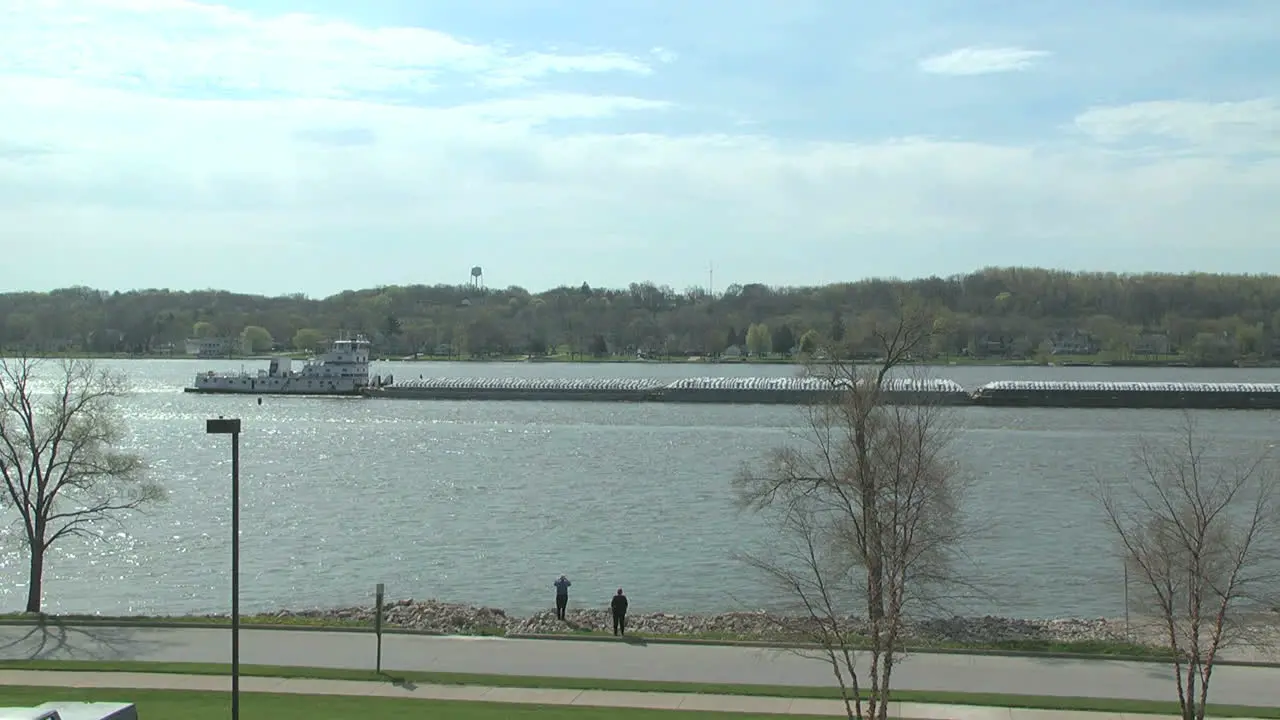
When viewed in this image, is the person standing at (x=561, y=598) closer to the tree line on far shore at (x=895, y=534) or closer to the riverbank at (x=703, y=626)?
the riverbank at (x=703, y=626)

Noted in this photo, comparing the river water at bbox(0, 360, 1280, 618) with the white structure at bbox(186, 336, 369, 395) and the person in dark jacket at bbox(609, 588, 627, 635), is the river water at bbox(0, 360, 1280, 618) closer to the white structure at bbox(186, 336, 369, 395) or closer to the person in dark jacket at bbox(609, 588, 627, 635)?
the person in dark jacket at bbox(609, 588, 627, 635)

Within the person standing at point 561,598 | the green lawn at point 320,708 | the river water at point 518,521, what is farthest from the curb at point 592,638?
the river water at point 518,521

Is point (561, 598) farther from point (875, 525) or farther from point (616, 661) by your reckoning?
point (875, 525)

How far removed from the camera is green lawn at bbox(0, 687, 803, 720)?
17.1 metres

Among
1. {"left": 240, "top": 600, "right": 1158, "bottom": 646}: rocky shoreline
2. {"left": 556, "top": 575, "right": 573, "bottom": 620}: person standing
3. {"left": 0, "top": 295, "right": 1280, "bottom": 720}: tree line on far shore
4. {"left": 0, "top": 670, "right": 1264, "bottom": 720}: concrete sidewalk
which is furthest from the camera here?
{"left": 556, "top": 575, "right": 573, "bottom": 620}: person standing

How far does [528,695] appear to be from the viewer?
18578 mm

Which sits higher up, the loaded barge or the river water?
the loaded barge

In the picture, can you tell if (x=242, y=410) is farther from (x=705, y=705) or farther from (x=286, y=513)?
(x=705, y=705)

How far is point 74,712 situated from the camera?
13.8 m

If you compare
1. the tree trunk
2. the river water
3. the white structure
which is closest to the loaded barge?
the white structure

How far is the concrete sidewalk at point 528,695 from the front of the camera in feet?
58.4

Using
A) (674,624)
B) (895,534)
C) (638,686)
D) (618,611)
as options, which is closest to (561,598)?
(674,624)

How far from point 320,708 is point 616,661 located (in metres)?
5.39

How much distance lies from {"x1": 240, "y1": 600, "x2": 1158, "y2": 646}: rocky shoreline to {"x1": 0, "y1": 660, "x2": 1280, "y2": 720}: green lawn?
438 cm
